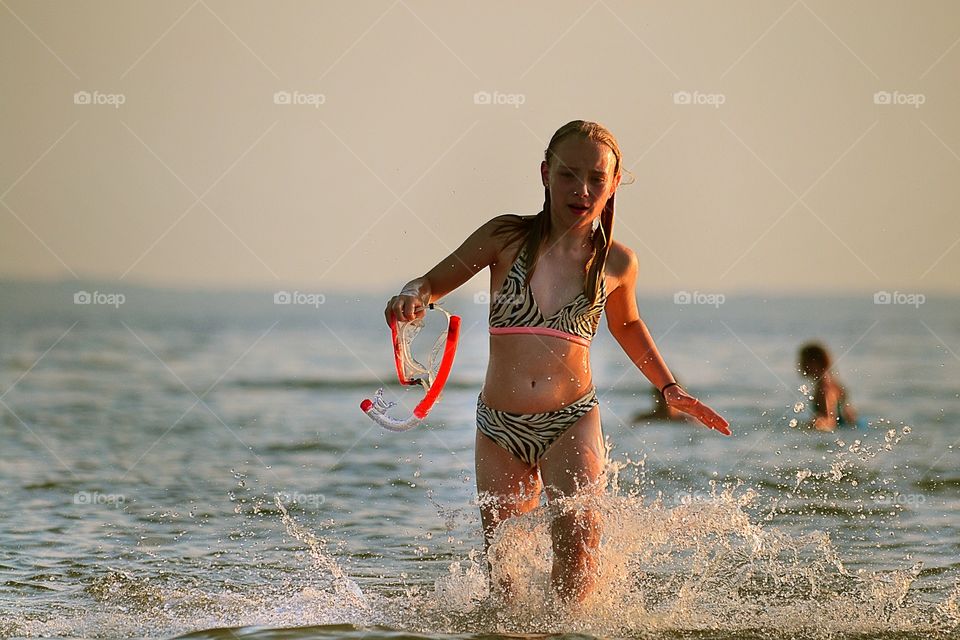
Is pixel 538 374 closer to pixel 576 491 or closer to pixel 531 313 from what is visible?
pixel 531 313

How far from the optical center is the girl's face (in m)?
4.89

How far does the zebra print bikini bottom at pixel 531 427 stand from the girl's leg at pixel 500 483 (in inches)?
1.4

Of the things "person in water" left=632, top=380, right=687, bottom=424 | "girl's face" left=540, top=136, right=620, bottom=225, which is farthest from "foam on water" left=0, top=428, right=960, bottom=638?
"person in water" left=632, top=380, right=687, bottom=424

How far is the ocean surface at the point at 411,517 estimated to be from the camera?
5277 millimetres

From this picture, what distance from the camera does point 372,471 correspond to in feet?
30.7

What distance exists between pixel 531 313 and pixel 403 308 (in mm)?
530

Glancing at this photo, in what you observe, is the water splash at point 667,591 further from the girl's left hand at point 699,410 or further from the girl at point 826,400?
the girl at point 826,400

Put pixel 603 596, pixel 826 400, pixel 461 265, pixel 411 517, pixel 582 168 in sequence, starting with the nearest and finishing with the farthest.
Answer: pixel 582 168, pixel 461 265, pixel 603 596, pixel 411 517, pixel 826 400

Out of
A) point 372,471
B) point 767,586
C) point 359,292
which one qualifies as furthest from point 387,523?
point 359,292

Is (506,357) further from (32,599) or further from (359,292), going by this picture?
(359,292)

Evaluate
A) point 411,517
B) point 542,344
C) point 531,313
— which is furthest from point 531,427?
point 411,517

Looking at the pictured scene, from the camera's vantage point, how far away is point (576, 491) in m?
4.87

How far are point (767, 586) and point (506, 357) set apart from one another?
2.03 metres

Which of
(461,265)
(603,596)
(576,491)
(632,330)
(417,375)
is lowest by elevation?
(603,596)
